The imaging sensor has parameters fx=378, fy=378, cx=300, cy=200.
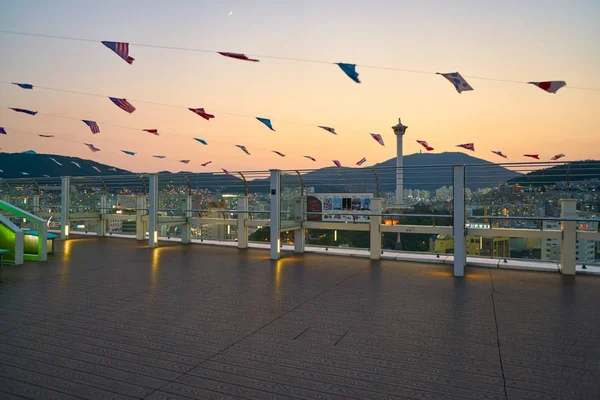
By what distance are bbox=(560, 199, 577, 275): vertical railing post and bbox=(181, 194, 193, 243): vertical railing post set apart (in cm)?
925

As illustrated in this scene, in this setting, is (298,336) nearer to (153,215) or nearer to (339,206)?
(339,206)

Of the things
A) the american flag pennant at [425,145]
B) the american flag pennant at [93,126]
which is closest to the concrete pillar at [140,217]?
the american flag pennant at [93,126]

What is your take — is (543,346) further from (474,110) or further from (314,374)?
(474,110)

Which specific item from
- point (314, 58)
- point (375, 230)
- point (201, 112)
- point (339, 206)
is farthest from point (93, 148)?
point (375, 230)

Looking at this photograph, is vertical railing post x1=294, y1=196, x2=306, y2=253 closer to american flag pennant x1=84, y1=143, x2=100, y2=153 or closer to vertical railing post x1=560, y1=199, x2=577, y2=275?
vertical railing post x1=560, y1=199, x2=577, y2=275

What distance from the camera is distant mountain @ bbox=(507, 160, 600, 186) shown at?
6.85 metres

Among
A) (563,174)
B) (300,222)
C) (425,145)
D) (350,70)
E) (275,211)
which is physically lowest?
(300,222)

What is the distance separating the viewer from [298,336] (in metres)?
3.60

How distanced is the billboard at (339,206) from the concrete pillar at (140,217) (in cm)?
Result: 584

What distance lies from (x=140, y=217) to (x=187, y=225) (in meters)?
1.91

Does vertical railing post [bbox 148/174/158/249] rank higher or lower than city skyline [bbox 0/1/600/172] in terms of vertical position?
lower

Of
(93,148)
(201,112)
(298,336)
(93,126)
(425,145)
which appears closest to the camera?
(298,336)

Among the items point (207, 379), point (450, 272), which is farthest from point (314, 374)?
point (450, 272)

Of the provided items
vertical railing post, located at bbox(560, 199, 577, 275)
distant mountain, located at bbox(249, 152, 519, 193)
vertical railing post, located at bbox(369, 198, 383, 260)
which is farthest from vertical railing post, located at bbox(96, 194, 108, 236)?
vertical railing post, located at bbox(560, 199, 577, 275)
